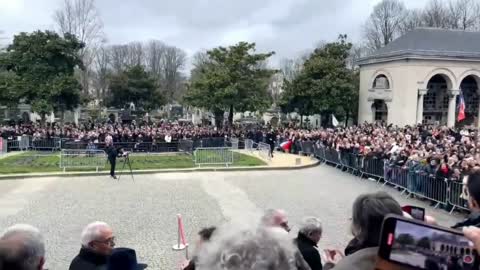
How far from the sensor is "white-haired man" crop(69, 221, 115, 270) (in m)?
4.07

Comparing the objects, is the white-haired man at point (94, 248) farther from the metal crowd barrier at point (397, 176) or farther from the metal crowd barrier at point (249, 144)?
the metal crowd barrier at point (249, 144)

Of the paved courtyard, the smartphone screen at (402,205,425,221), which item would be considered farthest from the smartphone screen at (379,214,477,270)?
the paved courtyard

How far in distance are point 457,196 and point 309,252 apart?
10.8 metres

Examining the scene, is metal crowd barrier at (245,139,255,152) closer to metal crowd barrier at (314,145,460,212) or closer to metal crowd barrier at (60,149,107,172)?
metal crowd barrier at (314,145,460,212)

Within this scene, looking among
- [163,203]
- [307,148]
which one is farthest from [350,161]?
[163,203]

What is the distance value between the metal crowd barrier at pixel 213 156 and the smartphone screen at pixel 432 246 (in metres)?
21.6

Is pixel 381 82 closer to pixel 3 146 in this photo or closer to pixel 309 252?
pixel 3 146

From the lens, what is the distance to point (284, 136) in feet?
112

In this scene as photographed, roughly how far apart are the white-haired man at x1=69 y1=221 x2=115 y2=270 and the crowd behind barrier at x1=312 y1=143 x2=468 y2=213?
11.5 meters

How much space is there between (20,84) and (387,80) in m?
35.1

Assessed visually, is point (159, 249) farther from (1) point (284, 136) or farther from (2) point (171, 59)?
(2) point (171, 59)

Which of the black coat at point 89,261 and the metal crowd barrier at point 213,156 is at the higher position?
the black coat at point 89,261

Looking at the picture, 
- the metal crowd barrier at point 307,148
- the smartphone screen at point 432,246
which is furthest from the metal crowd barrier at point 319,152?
the smartphone screen at point 432,246

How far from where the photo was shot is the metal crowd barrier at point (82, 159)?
22.2 meters
